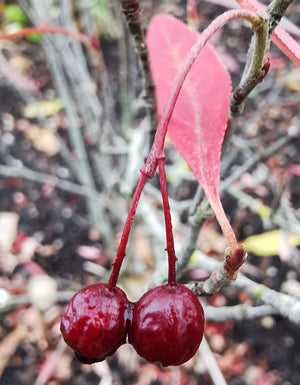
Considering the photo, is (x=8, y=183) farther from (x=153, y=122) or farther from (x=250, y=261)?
(x=153, y=122)

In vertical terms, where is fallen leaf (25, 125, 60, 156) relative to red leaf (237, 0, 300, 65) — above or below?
below

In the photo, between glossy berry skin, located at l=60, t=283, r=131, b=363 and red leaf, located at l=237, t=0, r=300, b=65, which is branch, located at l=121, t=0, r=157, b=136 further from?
glossy berry skin, located at l=60, t=283, r=131, b=363

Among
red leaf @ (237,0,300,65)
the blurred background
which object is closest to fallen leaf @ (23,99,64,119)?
the blurred background

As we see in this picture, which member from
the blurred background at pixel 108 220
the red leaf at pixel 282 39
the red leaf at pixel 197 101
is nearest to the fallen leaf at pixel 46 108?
the blurred background at pixel 108 220

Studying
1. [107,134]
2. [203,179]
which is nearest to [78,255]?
[107,134]

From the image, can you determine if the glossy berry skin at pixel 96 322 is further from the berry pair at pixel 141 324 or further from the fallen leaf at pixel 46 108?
the fallen leaf at pixel 46 108

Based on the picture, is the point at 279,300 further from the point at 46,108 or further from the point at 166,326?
the point at 46,108

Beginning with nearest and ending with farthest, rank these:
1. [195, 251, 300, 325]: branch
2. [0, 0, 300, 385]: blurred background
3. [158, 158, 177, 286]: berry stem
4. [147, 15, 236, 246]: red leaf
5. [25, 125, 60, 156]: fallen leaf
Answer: [158, 158, 177, 286]: berry stem < [147, 15, 236, 246]: red leaf < [195, 251, 300, 325]: branch < [0, 0, 300, 385]: blurred background < [25, 125, 60, 156]: fallen leaf
